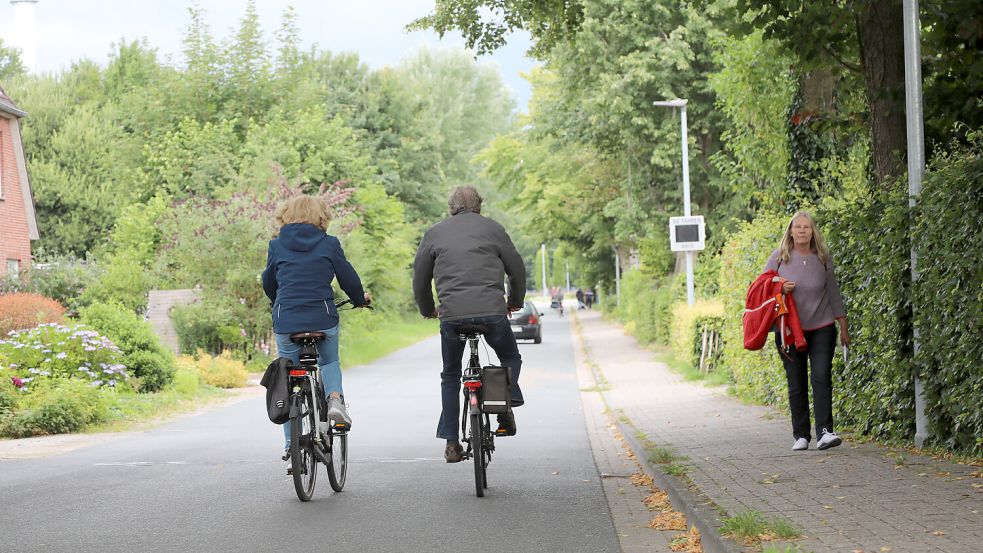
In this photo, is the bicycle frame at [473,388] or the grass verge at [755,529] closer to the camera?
the grass verge at [755,529]

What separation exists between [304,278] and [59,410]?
23.0 ft

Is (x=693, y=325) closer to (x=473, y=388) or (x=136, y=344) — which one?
(x=136, y=344)

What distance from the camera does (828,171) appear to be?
714 inches

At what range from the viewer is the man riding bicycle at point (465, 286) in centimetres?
821

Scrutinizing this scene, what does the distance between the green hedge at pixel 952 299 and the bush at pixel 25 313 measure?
526 inches

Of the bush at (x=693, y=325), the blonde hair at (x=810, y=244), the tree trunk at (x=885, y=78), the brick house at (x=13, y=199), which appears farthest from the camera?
the brick house at (x=13, y=199)

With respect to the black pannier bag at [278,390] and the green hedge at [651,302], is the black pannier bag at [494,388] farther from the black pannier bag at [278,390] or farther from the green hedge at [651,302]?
the green hedge at [651,302]

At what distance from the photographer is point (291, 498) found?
8.15 meters

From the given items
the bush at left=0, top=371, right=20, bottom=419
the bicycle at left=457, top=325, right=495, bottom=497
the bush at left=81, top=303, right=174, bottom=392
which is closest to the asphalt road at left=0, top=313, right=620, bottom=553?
the bicycle at left=457, top=325, right=495, bottom=497

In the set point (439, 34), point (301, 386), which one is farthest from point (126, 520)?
point (439, 34)

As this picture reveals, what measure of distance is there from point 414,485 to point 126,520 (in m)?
2.25

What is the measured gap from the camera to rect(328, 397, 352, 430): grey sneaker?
318 inches

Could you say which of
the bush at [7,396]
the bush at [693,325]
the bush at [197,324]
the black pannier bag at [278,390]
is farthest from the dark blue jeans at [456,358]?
the bush at [197,324]

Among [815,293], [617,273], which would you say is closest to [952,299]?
[815,293]
